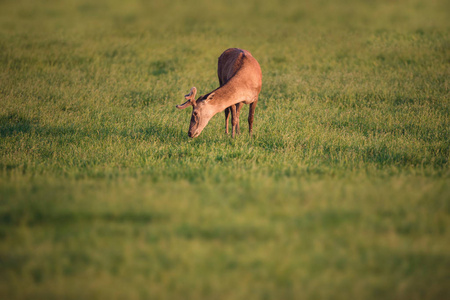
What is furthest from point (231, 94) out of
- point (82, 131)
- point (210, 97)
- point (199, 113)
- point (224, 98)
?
point (82, 131)

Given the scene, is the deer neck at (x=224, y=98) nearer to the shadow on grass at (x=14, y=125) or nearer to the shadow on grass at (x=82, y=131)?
the shadow on grass at (x=82, y=131)

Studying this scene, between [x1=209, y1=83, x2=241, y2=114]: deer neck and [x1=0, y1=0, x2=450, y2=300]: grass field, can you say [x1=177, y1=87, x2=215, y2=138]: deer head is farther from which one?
[x1=0, y1=0, x2=450, y2=300]: grass field

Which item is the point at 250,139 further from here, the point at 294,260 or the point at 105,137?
the point at 294,260

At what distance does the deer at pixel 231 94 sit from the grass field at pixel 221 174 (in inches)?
20.7

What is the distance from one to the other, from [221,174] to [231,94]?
3.22 m

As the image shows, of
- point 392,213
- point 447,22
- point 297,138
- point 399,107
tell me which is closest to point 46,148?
point 297,138

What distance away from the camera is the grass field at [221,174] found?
12.2 feet

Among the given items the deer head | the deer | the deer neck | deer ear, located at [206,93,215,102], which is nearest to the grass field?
the deer head

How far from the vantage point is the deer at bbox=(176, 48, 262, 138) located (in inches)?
344

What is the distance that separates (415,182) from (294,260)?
2.99 metres

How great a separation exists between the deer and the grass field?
53 centimetres

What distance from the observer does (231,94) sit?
9.20 metres

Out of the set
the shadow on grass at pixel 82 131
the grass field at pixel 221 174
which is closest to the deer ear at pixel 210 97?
the grass field at pixel 221 174

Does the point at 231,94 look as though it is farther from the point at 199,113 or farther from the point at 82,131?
the point at 82,131
